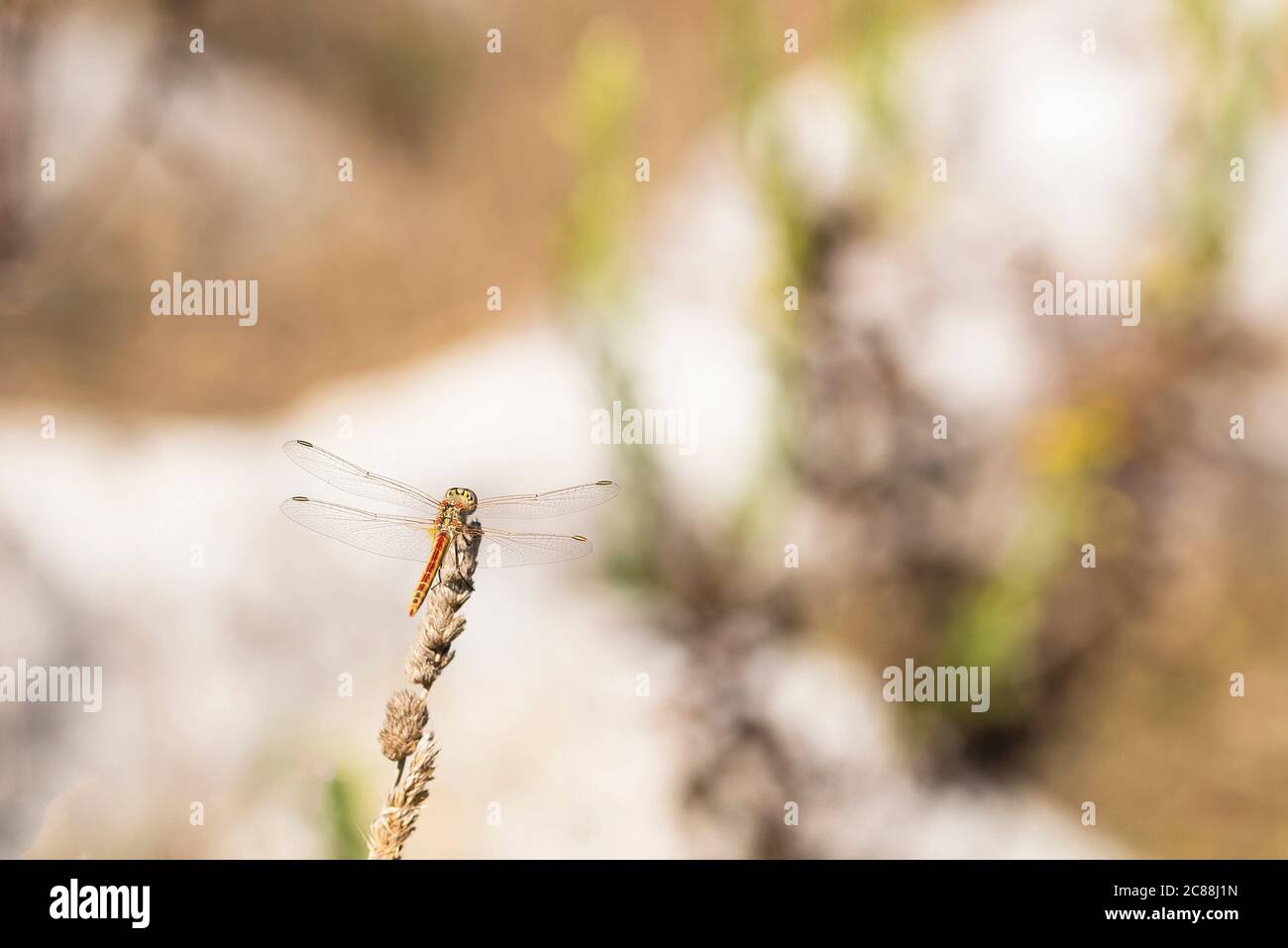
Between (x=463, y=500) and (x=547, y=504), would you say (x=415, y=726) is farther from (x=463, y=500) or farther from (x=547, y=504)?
(x=547, y=504)

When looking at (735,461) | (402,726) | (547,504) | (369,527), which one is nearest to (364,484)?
(369,527)

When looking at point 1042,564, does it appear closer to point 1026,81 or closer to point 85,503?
point 1026,81

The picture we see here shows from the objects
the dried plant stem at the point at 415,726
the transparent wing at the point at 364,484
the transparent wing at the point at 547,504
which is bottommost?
the dried plant stem at the point at 415,726

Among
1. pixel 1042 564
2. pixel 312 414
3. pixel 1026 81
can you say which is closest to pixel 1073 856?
pixel 1042 564

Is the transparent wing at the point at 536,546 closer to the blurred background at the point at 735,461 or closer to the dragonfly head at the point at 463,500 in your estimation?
the dragonfly head at the point at 463,500

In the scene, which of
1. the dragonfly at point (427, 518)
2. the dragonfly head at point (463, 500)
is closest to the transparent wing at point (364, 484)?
the dragonfly at point (427, 518)
